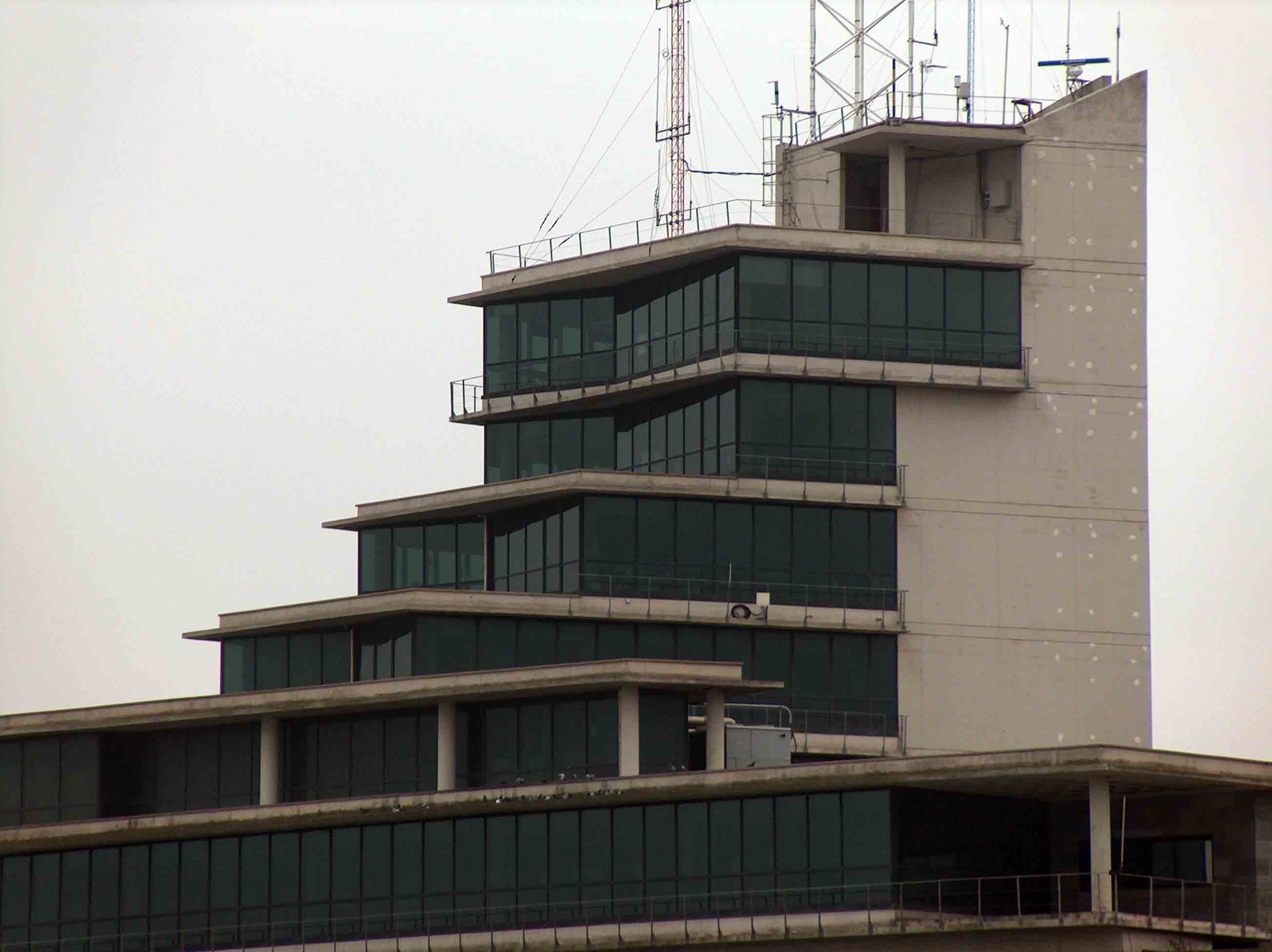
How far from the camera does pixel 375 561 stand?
10094cm

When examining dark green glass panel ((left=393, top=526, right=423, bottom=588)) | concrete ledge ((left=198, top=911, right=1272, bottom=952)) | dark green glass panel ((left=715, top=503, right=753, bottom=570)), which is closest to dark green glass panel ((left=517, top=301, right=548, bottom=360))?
dark green glass panel ((left=393, top=526, right=423, bottom=588))

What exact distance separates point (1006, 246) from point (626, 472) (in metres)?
14.1

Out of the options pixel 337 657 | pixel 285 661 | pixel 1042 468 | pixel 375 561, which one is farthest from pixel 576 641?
pixel 1042 468

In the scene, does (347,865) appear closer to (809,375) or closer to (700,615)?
(700,615)

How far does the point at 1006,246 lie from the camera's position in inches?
3812

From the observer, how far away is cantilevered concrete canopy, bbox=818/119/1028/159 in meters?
97.4

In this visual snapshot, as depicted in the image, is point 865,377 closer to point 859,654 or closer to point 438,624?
point 859,654

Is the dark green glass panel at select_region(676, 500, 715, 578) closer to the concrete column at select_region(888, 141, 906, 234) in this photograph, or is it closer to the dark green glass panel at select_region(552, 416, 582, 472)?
the dark green glass panel at select_region(552, 416, 582, 472)

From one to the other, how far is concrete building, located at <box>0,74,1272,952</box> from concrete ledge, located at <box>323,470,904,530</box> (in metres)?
0.12

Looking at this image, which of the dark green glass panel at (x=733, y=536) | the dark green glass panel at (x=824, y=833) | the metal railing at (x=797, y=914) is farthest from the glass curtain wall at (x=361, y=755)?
the dark green glass panel at (x=824, y=833)

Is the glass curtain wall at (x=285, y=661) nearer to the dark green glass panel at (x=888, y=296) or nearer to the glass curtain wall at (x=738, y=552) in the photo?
the glass curtain wall at (x=738, y=552)

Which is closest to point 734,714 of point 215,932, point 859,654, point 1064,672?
point 859,654

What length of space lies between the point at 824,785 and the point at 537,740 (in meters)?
10.8

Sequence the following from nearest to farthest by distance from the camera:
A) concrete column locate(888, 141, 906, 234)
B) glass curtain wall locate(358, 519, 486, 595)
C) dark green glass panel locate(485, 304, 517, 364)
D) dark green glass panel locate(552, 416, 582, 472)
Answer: concrete column locate(888, 141, 906, 234)
glass curtain wall locate(358, 519, 486, 595)
dark green glass panel locate(552, 416, 582, 472)
dark green glass panel locate(485, 304, 517, 364)
